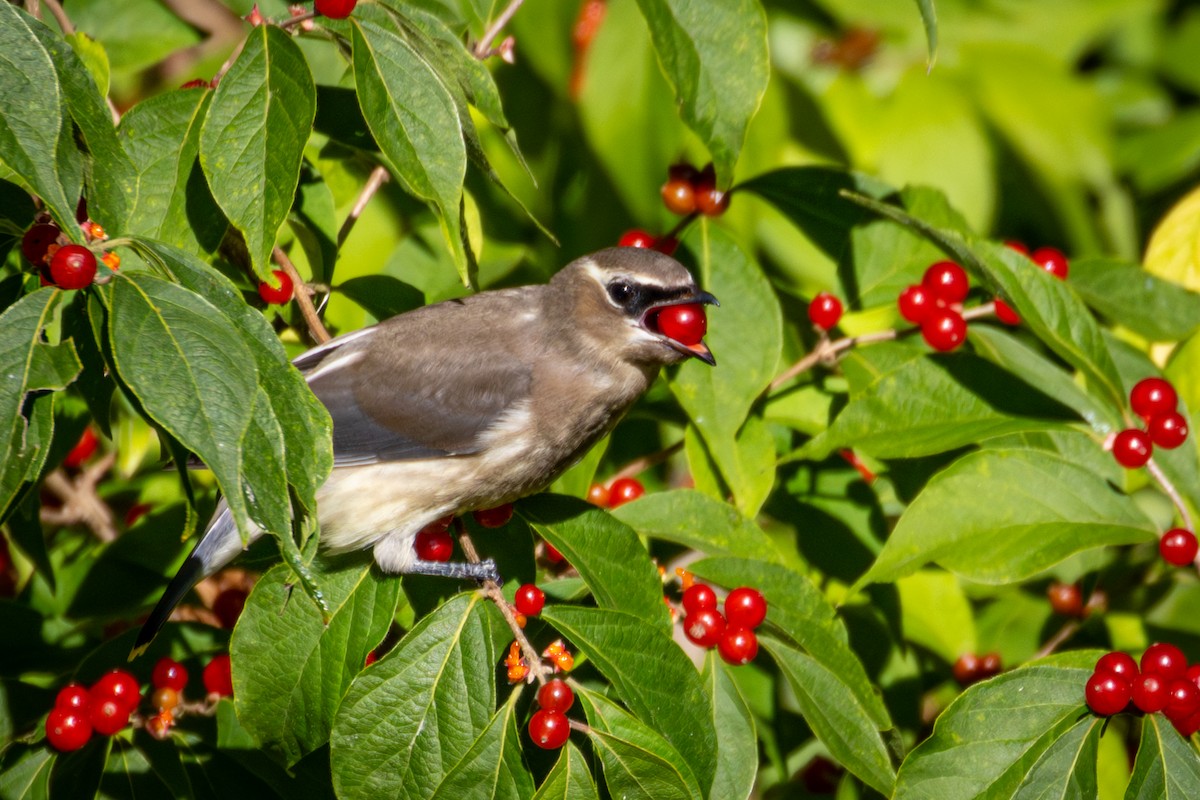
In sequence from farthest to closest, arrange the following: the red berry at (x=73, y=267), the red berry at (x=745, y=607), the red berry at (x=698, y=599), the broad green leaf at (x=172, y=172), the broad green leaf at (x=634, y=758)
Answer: the red berry at (x=698, y=599) → the red berry at (x=745, y=607) → the broad green leaf at (x=172, y=172) → the broad green leaf at (x=634, y=758) → the red berry at (x=73, y=267)

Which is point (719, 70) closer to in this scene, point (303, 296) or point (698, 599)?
point (303, 296)


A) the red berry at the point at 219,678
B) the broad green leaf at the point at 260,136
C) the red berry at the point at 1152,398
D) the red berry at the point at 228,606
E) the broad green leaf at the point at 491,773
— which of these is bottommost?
the red berry at the point at 228,606

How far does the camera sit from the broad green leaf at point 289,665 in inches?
100.0

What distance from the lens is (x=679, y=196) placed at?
3299 mm

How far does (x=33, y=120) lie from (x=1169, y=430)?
8.07 feet

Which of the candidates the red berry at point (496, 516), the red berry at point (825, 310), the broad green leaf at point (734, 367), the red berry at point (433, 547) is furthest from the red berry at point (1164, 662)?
the red berry at point (433, 547)

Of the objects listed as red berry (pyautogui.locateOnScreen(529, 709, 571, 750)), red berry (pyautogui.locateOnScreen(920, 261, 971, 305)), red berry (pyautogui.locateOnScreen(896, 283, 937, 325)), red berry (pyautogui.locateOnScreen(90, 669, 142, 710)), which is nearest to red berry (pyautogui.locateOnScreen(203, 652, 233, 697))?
red berry (pyautogui.locateOnScreen(90, 669, 142, 710))

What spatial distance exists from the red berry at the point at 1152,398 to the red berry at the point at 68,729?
99.1 inches

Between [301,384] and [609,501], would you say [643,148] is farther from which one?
[301,384]

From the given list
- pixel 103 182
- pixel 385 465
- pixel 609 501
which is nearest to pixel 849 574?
pixel 609 501

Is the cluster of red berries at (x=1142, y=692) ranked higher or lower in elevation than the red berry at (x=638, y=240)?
lower

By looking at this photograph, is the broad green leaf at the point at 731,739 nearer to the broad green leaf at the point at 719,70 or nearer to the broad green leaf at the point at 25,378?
the broad green leaf at the point at 719,70

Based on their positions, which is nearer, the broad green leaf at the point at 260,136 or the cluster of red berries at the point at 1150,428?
the broad green leaf at the point at 260,136

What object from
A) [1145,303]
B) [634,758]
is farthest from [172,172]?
[1145,303]
